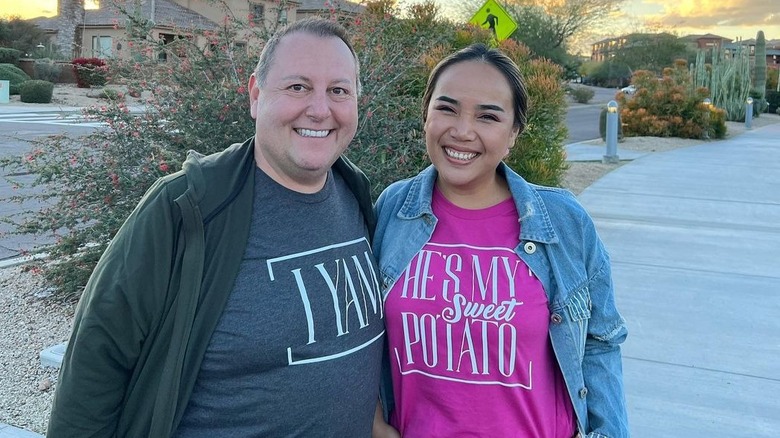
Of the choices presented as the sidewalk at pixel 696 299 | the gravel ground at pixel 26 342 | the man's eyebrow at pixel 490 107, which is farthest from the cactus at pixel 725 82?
the man's eyebrow at pixel 490 107

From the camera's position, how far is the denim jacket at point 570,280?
204cm

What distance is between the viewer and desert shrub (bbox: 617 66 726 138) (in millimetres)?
20109

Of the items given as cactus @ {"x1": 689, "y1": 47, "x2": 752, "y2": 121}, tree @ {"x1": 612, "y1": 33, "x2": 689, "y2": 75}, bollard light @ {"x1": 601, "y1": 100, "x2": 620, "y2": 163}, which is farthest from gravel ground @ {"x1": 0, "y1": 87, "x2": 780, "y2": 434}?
tree @ {"x1": 612, "y1": 33, "x2": 689, "y2": 75}

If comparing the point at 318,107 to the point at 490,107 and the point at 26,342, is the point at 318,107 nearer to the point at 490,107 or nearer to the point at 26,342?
the point at 490,107

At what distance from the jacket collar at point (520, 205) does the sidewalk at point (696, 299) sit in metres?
2.21

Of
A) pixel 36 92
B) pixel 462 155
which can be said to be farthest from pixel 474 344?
pixel 36 92

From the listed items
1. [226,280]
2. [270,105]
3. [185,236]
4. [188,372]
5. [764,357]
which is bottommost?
[764,357]

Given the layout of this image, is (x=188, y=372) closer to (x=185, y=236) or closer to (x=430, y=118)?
(x=185, y=236)

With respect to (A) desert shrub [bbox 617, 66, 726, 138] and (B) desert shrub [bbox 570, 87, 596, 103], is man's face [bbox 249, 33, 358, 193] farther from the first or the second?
(B) desert shrub [bbox 570, 87, 596, 103]

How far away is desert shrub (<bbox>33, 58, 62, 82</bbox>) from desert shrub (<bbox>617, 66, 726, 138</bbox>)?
27.4 metres

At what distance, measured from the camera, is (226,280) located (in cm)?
169

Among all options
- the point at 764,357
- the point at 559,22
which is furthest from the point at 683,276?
the point at 559,22

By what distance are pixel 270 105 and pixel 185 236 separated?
1.47ft

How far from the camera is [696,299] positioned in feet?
19.6
